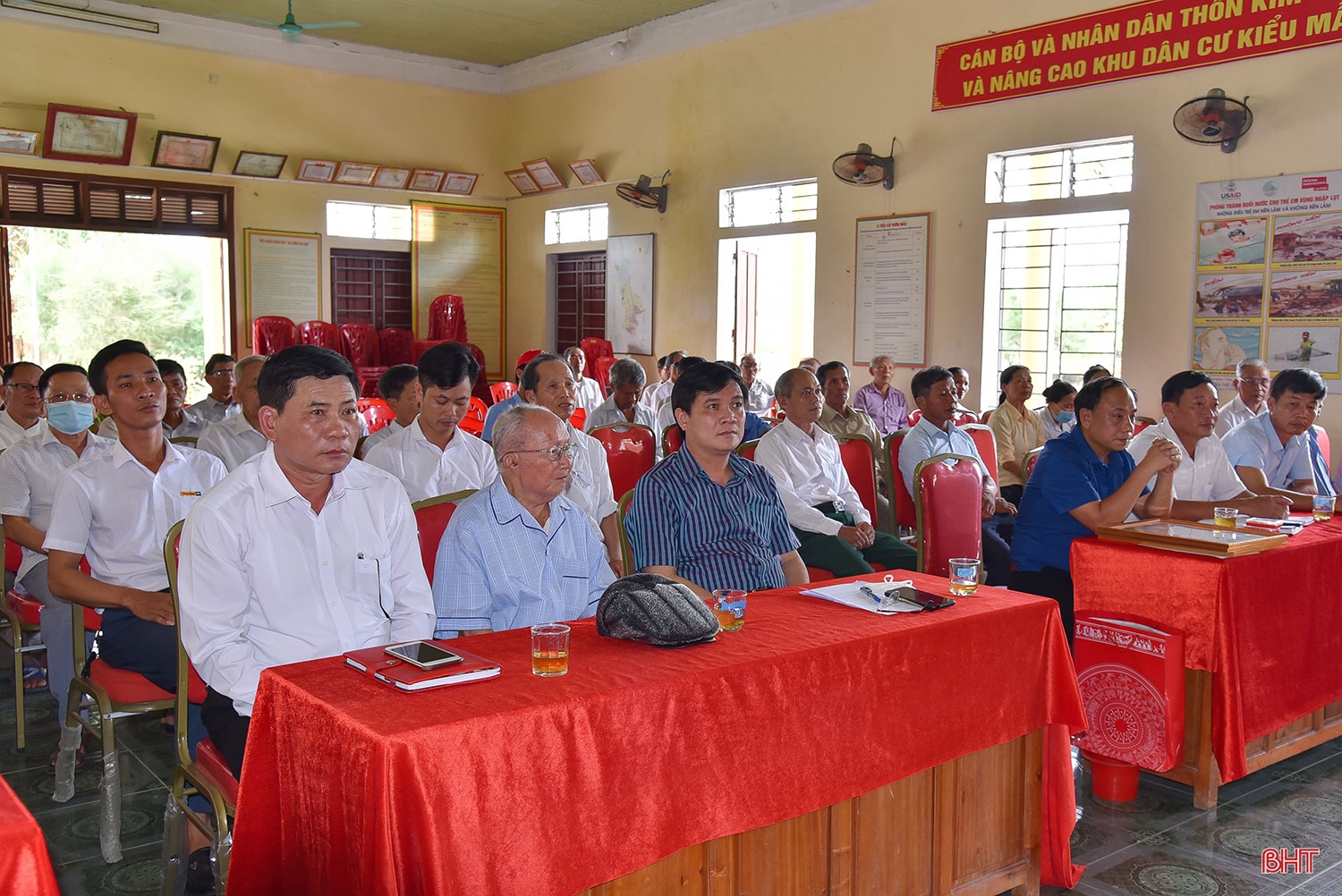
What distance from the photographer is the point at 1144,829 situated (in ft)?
9.74

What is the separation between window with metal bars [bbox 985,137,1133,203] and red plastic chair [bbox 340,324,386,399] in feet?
21.4

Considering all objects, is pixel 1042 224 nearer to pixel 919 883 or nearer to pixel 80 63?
pixel 919 883

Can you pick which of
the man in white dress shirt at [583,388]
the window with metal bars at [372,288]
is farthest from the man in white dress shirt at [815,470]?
the window with metal bars at [372,288]

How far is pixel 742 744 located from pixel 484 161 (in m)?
11.7

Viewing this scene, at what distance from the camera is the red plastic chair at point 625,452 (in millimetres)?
5113

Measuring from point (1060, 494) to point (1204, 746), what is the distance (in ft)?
2.86

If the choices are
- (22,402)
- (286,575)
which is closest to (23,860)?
(286,575)

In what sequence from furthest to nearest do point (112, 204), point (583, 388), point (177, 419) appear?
point (112, 204) → point (583, 388) → point (177, 419)

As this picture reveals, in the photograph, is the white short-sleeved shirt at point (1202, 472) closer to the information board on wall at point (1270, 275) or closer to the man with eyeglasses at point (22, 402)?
the information board on wall at point (1270, 275)

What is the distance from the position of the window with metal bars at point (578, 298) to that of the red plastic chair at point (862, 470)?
274 inches

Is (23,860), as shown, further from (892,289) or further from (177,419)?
(892,289)

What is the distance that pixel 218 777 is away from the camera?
2.13 m

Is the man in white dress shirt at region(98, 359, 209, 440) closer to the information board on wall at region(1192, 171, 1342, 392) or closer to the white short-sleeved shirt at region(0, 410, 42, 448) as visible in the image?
the white short-sleeved shirt at region(0, 410, 42, 448)

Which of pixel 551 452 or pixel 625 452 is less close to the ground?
pixel 551 452
